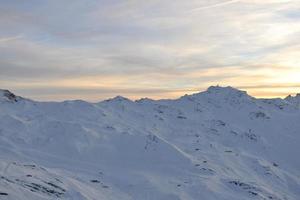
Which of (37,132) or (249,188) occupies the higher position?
(37,132)

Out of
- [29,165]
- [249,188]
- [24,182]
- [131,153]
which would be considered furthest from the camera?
[131,153]

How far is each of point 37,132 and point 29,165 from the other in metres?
48.5

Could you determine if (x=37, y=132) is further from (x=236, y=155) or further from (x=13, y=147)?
(x=236, y=155)

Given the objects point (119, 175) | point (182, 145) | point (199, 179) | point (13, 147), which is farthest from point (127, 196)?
point (182, 145)

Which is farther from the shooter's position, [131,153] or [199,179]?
[131,153]

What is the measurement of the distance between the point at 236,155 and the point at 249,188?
1782 inches

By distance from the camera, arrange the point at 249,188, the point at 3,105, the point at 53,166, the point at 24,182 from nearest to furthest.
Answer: the point at 24,182, the point at 53,166, the point at 249,188, the point at 3,105

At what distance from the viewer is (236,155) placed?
199125 mm

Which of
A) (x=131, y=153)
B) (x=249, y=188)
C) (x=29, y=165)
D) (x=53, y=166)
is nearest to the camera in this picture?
(x=29, y=165)

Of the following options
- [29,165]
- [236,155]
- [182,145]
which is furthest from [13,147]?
[236,155]

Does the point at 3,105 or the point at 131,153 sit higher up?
the point at 3,105

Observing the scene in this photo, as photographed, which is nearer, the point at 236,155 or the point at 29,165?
the point at 29,165

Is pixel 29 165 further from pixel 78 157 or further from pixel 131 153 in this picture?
pixel 131 153

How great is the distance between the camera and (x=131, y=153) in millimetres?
173750
